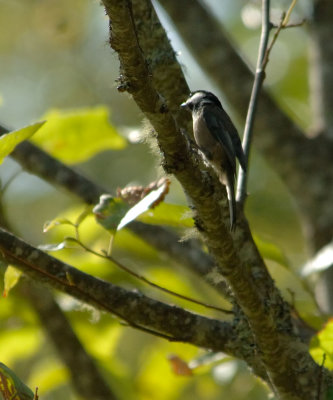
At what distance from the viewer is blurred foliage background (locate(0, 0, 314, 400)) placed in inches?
115

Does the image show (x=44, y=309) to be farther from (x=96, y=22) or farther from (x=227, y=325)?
(x=96, y=22)

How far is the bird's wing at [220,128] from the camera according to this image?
2.40m

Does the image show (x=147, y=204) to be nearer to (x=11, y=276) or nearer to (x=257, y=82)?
(x=11, y=276)

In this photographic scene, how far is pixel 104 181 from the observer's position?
965cm

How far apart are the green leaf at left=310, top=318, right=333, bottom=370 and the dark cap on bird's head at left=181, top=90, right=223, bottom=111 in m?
0.77

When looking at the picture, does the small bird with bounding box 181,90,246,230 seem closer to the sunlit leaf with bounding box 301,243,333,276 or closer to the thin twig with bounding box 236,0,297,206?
the thin twig with bounding box 236,0,297,206

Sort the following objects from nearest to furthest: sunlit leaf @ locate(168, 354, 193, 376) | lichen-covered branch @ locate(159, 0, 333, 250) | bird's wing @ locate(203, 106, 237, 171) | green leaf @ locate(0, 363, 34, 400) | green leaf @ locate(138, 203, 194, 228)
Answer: green leaf @ locate(0, 363, 34, 400), green leaf @ locate(138, 203, 194, 228), bird's wing @ locate(203, 106, 237, 171), sunlit leaf @ locate(168, 354, 193, 376), lichen-covered branch @ locate(159, 0, 333, 250)

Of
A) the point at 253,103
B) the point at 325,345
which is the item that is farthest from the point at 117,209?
the point at 325,345

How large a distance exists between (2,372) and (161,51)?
3.48 ft

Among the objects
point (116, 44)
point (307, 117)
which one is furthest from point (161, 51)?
point (307, 117)

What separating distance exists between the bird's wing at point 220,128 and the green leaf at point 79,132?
45cm

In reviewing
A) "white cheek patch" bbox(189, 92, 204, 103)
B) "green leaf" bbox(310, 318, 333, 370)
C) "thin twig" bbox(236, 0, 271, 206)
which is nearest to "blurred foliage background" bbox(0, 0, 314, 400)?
"white cheek patch" bbox(189, 92, 204, 103)

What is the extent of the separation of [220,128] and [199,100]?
29 cm

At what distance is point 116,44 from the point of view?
4.32 feet
